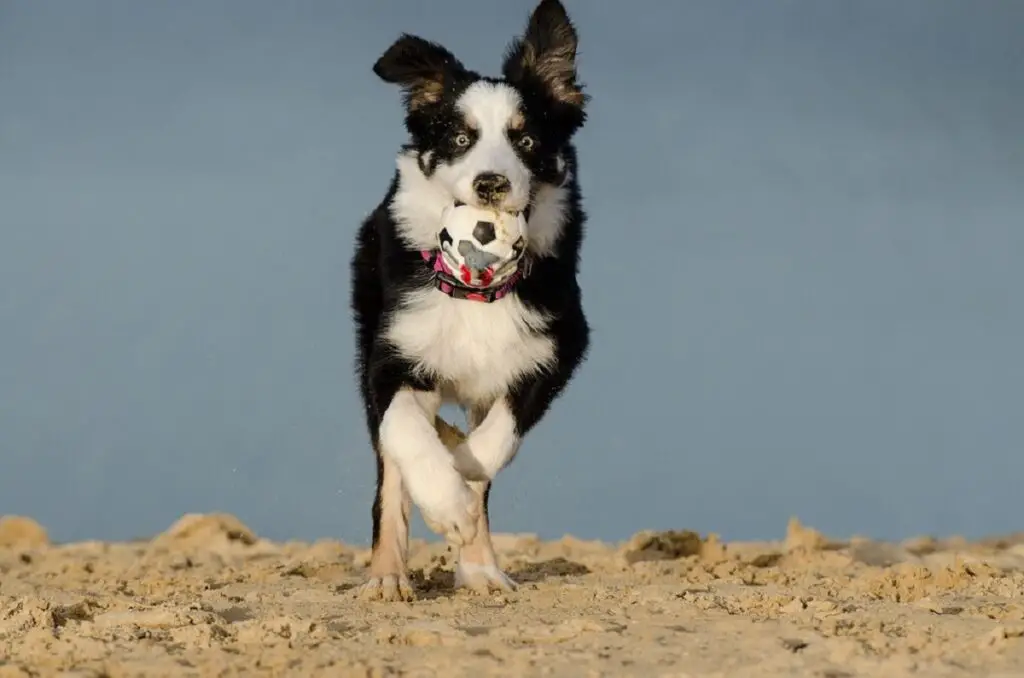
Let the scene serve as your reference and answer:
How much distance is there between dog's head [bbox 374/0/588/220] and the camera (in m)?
6.31

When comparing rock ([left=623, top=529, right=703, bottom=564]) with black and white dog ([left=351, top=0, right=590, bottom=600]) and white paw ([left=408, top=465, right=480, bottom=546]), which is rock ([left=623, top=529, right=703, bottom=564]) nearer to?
black and white dog ([left=351, top=0, right=590, bottom=600])

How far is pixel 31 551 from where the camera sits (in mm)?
11859

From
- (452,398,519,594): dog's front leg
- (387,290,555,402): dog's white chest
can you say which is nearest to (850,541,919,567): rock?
(452,398,519,594): dog's front leg

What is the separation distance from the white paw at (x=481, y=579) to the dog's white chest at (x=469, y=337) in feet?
2.78

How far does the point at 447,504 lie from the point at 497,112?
175 cm

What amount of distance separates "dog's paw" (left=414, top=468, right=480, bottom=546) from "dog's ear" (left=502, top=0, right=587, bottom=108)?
2.00m

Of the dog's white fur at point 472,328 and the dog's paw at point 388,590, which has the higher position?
the dog's white fur at point 472,328

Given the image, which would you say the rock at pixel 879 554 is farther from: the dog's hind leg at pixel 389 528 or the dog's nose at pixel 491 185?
the dog's nose at pixel 491 185

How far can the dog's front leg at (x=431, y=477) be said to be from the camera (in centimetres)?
605

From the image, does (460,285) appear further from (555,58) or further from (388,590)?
(388,590)

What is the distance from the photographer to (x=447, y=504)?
6.04m

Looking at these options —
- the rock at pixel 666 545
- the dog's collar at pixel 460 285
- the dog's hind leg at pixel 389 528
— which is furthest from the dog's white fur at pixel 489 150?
the rock at pixel 666 545

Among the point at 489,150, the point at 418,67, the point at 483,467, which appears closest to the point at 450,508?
the point at 483,467

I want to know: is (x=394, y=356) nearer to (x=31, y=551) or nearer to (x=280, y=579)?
(x=280, y=579)
